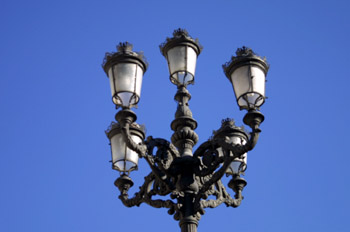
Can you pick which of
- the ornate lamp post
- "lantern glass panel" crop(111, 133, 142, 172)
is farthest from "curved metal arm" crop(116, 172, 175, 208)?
"lantern glass panel" crop(111, 133, 142, 172)

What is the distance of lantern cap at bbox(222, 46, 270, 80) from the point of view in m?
7.77

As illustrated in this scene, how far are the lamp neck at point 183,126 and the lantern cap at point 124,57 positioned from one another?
34.7 inches

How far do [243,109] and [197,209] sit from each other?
1.34 metres

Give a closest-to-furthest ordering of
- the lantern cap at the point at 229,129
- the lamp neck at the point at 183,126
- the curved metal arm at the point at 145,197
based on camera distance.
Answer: the curved metal arm at the point at 145,197
the lamp neck at the point at 183,126
the lantern cap at the point at 229,129

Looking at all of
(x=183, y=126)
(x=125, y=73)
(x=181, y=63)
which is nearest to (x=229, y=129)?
(x=183, y=126)

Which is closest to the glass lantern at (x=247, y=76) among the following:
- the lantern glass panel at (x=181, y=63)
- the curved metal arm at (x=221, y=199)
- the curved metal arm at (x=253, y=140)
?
the curved metal arm at (x=253, y=140)

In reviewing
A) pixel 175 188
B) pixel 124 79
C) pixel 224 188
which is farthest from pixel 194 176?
pixel 124 79

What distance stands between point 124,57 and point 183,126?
1297mm

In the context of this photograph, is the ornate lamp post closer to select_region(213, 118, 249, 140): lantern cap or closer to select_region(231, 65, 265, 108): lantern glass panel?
select_region(231, 65, 265, 108): lantern glass panel

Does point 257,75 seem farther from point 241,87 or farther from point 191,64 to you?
point 191,64

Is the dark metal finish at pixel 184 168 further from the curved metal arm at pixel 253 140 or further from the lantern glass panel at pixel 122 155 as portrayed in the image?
the lantern glass panel at pixel 122 155

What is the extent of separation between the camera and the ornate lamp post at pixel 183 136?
751 cm

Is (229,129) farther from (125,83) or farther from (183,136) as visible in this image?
(125,83)

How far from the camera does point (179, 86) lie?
8.55m
